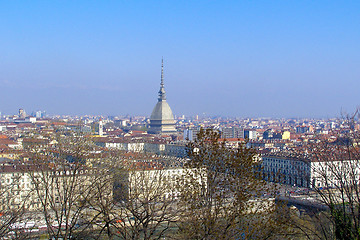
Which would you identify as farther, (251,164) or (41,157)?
(41,157)

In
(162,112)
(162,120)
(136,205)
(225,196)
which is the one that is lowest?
(136,205)

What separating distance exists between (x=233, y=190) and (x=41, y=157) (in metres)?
3.50

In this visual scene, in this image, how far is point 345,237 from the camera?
667cm

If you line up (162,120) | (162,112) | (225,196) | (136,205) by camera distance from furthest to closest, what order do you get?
(162,112)
(162,120)
(136,205)
(225,196)

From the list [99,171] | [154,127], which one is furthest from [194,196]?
[154,127]

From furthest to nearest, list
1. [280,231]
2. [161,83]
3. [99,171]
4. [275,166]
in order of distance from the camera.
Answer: [161,83]
[275,166]
[99,171]
[280,231]

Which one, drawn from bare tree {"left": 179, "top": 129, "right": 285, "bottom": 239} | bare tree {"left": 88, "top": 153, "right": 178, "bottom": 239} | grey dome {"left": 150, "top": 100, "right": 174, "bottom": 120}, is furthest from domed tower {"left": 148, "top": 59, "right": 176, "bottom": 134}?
bare tree {"left": 179, "top": 129, "right": 285, "bottom": 239}

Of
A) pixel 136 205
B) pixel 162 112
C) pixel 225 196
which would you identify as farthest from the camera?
pixel 162 112

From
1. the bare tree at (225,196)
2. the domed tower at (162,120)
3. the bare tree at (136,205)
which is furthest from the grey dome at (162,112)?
the bare tree at (225,196)

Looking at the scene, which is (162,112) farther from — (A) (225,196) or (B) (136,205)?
(A) (225,196)

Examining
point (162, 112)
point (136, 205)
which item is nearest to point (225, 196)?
A: point (136, 205)

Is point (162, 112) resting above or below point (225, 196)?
above

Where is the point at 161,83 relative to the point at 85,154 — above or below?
above

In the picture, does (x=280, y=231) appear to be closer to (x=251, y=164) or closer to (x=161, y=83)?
(x=251, y=164)
